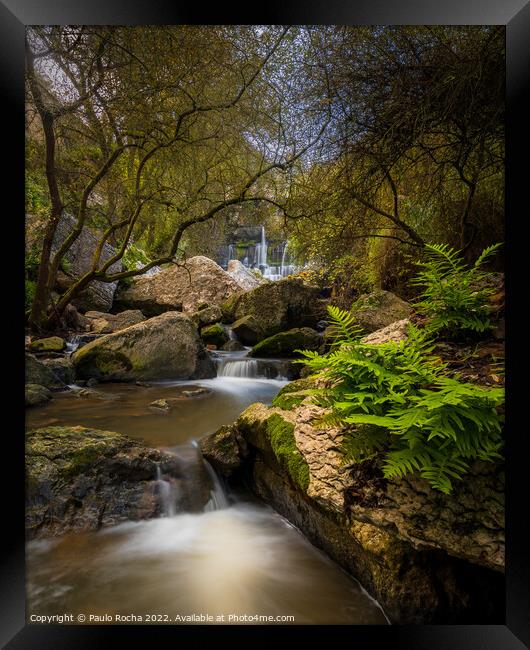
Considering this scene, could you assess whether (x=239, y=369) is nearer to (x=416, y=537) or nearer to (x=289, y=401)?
(x=289, y=401)

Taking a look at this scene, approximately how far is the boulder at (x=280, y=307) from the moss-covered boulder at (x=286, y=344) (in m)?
0.66

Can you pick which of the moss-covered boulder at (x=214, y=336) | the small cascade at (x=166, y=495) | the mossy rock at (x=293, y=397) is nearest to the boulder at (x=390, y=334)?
the mossy rock at (x=293, y=397)

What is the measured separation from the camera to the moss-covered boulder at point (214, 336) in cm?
764

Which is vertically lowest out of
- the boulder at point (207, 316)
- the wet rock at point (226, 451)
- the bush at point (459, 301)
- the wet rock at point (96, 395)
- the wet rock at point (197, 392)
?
the wet rock at point (226, 451)

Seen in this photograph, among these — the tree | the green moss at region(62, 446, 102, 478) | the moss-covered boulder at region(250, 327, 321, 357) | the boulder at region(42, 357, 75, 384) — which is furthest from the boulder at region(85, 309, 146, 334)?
the green moss at region(62, 446, 102, 478)

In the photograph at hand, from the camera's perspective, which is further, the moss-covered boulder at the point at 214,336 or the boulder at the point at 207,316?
the boulder at the point at 207,316

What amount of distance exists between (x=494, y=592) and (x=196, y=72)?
382 cm

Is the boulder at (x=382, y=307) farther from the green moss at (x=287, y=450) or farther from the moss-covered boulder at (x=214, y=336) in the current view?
the moss-covered boulder at (x=214, y=336)

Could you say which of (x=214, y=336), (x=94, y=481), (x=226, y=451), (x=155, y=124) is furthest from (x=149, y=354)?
(x=155, y=124)

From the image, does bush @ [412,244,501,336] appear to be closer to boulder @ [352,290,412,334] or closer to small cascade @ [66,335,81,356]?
boulder @ [352,290,412,334]

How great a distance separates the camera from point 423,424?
1.34m

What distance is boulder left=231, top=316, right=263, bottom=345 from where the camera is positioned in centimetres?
764
